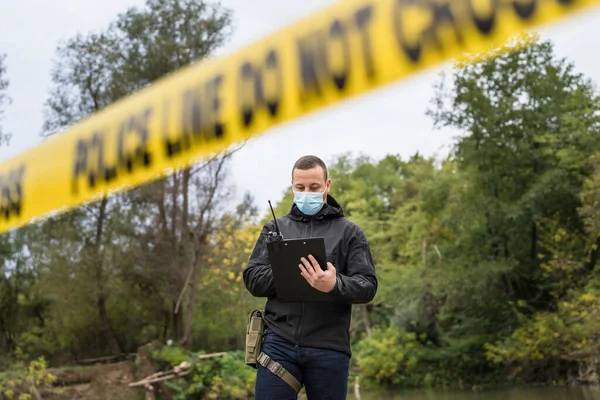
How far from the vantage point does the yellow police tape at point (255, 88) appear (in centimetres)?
82

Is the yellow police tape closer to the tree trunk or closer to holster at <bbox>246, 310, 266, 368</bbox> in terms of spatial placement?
holster at <bbox>246, 310, 266, 368</bbox>

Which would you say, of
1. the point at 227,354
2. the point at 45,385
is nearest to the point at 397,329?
the point at 227,354

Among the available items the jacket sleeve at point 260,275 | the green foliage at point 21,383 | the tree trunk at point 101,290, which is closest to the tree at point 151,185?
the tree trunk at point 101,290

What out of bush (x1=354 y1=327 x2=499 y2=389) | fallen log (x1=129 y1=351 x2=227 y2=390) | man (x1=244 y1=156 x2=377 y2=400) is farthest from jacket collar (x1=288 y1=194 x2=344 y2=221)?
bush (x1=354 y1=327 x2=499 y2=389)

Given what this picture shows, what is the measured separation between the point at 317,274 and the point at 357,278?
0.27 meters

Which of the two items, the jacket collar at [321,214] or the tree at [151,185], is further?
the tree at [151,185]

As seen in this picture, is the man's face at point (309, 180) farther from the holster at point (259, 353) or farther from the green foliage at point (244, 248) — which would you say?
the green foliage at point (244, 248)

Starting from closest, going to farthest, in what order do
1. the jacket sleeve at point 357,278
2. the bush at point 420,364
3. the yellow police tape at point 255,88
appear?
the yellow police tape at point 255,88, the jacket sleeve at point 357,278, the bush at point 420,364

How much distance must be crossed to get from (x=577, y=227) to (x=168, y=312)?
1161 cm

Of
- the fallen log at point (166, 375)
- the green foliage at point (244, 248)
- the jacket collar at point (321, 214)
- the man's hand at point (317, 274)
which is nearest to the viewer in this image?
the man's hand at point (317, 274)

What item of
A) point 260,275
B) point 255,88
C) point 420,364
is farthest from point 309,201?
point 420,364

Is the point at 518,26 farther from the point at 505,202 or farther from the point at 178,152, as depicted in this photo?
the point at 505,202

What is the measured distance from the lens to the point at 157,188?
18516 mm

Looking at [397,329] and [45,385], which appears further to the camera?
[397,329]
